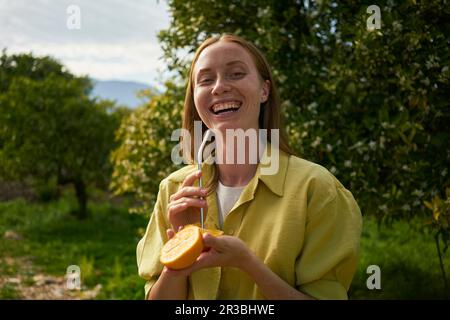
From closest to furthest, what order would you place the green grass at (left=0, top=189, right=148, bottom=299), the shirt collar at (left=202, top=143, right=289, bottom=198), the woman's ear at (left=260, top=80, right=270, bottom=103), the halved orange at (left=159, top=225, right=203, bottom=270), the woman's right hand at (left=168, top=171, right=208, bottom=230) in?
the halved orange at (left=159, top=225, right=203, bottom=270) → the woman's right hand at (left=168, top=171, right=208, bottom=230) → the shirt collar at (left=202, top=143, right=289, bottom=198) → the woman's ear at (left=260, top=80, right=270, bottom=103) → the green grass at (left=0, top=189, right=148, bottom=299)

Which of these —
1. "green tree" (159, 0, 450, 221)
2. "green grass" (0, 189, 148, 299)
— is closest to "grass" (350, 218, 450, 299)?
"green tree" (159, 0, 450, 221)

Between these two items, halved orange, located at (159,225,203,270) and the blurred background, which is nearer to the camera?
halved orange, located at (159,225,203,270)

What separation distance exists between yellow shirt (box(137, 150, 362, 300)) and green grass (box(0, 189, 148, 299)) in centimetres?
405

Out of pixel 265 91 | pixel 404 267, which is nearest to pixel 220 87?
pixel 265 91

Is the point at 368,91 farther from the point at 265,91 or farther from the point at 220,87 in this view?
the point at 220,87

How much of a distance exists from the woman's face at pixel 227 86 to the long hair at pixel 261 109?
33 mm

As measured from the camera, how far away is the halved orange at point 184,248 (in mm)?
1422

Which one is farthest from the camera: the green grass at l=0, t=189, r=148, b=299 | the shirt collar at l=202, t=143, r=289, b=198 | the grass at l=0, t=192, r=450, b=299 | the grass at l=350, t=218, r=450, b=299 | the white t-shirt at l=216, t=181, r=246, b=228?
the green grass at l=0, t=189, r=148, b=299

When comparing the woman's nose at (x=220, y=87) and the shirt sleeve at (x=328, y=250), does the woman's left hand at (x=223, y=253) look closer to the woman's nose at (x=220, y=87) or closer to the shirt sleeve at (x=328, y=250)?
the shirt sleeve at (x=328, y=250)

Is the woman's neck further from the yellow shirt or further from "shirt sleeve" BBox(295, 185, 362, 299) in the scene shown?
"shirt sleeve" BBox(295, 185, 362, 299)

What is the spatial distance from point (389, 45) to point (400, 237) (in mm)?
3833

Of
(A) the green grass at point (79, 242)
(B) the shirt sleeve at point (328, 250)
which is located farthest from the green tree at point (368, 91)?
(A) the green grass at point (79, 242)

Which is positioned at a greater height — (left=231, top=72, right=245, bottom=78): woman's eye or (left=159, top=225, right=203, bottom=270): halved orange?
(left=231, top=72, right=245, bottom=78): woman's eye

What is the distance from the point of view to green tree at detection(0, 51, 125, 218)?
392 inches
